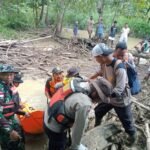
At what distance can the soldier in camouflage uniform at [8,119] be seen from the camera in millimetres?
3791

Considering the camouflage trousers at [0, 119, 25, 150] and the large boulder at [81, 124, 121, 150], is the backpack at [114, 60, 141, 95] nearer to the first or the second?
the large boulder at [81, 124, 121, 150]

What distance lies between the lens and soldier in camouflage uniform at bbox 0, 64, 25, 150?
3791mm

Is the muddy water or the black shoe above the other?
the black shoe

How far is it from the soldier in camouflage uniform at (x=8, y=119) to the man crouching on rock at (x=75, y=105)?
70 cm

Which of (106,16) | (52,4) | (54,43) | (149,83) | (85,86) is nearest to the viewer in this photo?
(85,86)

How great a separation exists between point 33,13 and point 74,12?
452 cm

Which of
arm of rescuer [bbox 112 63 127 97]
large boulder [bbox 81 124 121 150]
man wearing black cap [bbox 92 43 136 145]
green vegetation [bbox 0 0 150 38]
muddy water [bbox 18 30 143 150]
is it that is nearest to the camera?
man wearing black cap [bbox 92 43 136 145]

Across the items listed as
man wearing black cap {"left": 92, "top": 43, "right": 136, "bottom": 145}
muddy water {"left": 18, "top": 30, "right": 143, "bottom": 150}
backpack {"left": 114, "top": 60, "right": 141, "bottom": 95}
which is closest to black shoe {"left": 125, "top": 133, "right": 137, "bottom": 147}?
man wearing black cap {"left": 92, "top": 43, "right": 136, "bottom": 145}

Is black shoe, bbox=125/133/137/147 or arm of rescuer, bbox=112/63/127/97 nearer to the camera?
arm of rescuer, bbox=112/63/127/97

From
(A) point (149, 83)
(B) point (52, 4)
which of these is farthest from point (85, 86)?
(B) point (52, 4)

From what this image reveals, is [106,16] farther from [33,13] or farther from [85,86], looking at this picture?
[85,86]

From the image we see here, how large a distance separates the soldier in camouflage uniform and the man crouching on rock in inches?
27.5

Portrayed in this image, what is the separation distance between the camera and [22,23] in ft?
66.0

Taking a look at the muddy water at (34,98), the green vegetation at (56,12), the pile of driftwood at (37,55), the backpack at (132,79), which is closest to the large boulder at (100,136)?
the backpack at (132,79)
